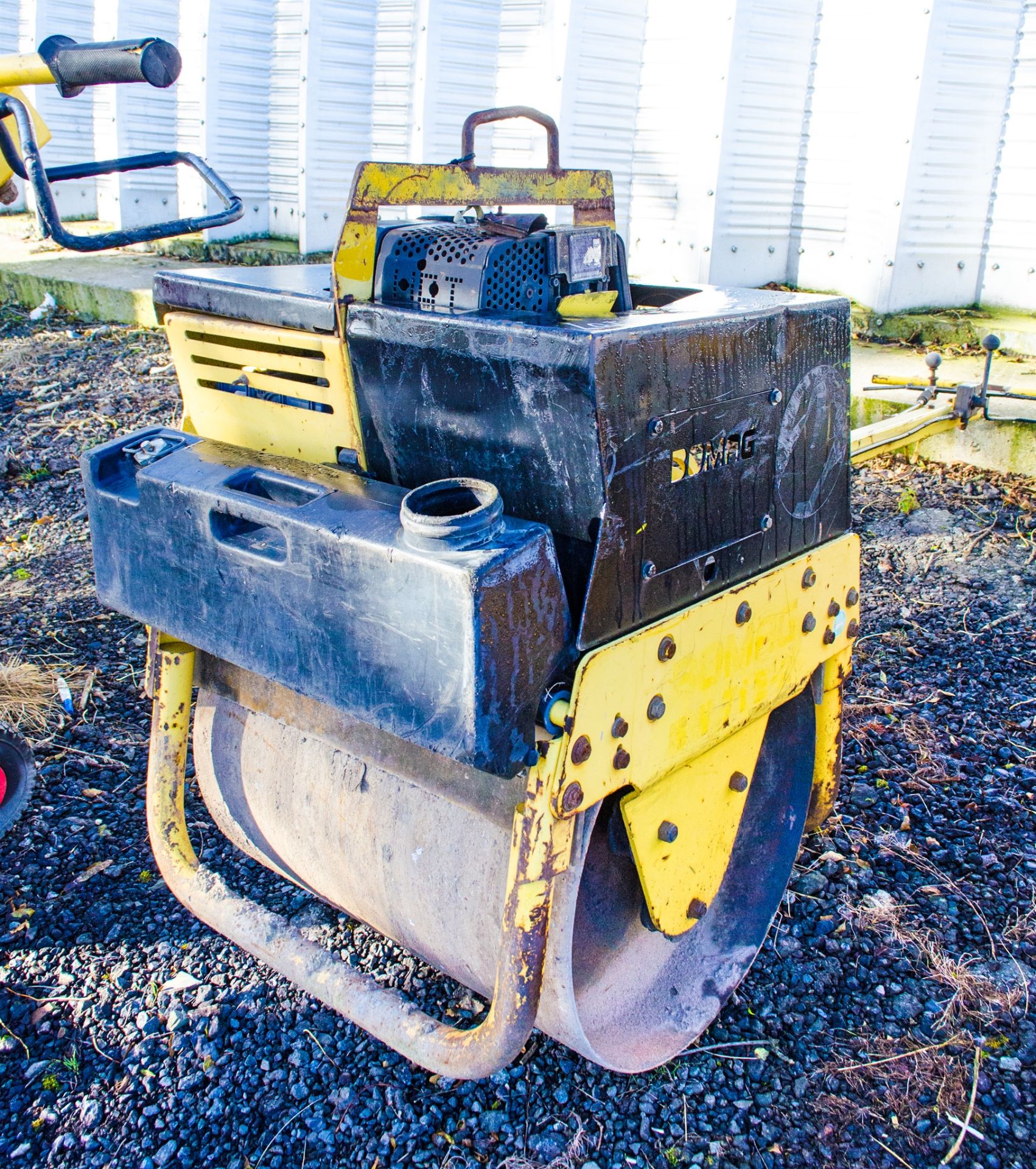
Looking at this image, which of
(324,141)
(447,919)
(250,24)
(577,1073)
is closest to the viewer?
(447,919)

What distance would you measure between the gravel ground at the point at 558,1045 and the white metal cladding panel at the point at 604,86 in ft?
17.3

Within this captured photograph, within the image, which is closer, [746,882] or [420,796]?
[420,796]

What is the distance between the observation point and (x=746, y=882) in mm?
2029

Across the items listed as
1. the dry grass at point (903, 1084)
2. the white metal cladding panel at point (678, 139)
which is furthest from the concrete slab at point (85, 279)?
the dry grass at point (903, 1084)

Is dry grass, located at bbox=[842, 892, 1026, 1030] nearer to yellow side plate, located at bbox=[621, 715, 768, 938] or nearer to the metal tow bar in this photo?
yellow side plate, located at bbox=[621, 715, 768, 938]

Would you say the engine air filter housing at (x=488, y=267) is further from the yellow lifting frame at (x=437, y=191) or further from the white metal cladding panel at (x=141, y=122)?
the white metal cladding panel at (x=141, y=122)

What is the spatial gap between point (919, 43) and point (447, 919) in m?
5.81

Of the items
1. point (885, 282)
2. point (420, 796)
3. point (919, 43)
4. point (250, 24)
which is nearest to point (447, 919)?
point (420, 796)

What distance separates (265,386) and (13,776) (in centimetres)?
116

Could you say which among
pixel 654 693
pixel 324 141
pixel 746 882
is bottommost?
pixel 746 882

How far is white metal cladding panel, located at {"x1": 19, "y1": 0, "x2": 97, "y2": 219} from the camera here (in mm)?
11203

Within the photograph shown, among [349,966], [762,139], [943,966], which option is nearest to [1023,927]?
[943,966]

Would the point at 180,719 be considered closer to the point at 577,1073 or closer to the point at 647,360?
the point at 577,1073

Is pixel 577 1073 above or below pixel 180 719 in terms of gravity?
below
